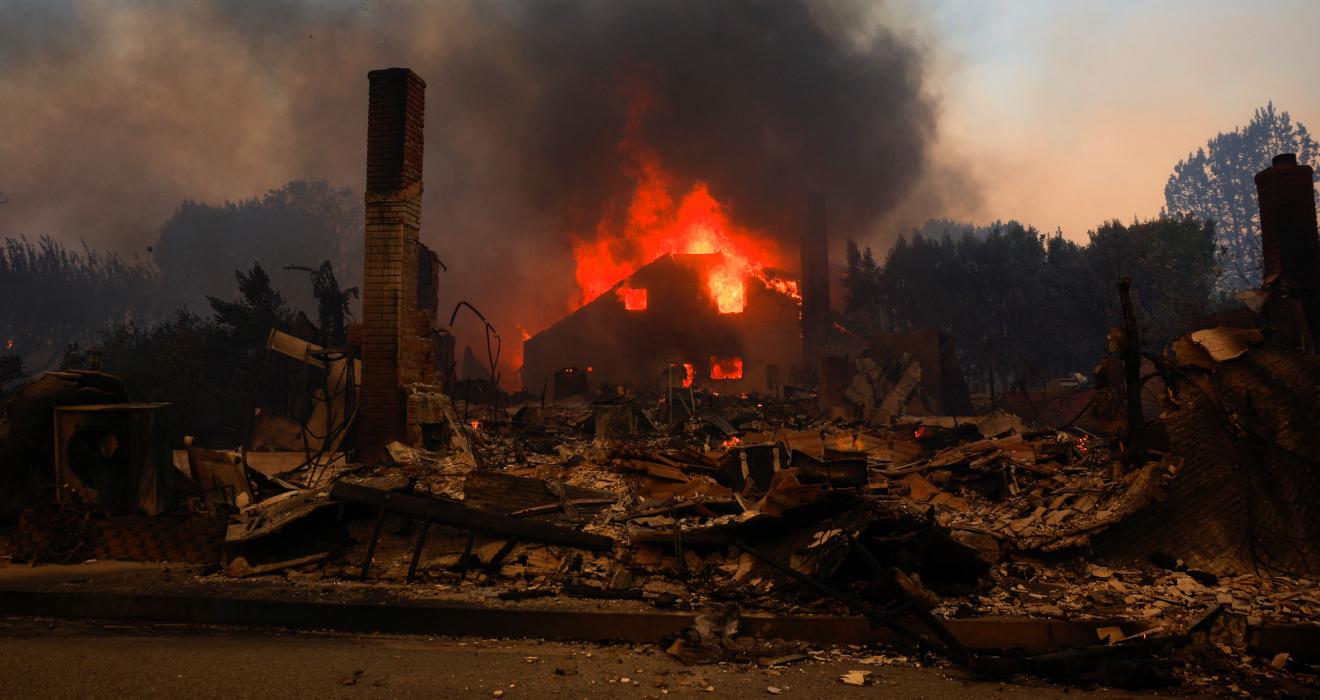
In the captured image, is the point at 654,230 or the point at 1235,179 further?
the point at 1235,179

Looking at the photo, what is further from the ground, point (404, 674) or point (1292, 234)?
point (1292, 234)

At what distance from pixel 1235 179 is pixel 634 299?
276 feet

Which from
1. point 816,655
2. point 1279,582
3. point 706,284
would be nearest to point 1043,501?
point 1279,582

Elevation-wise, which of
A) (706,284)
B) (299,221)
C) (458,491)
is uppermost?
(299,221)

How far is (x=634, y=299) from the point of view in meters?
34.5

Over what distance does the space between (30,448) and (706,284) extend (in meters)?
29.7

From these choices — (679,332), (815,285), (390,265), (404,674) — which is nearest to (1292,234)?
(390,265)

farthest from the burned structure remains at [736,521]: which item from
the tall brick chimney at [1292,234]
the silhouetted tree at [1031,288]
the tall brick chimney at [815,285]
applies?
the tall brick chimney at [815,285]

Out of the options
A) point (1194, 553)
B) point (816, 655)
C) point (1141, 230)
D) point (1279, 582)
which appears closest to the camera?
point (816, 655)

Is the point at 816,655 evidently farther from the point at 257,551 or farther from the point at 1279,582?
the point at 257,551

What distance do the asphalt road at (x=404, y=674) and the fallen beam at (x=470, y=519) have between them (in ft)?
4.57

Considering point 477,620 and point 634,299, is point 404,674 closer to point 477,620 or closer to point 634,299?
point 477,620

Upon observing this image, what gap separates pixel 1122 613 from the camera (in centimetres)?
423

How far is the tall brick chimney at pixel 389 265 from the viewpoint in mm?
8156
